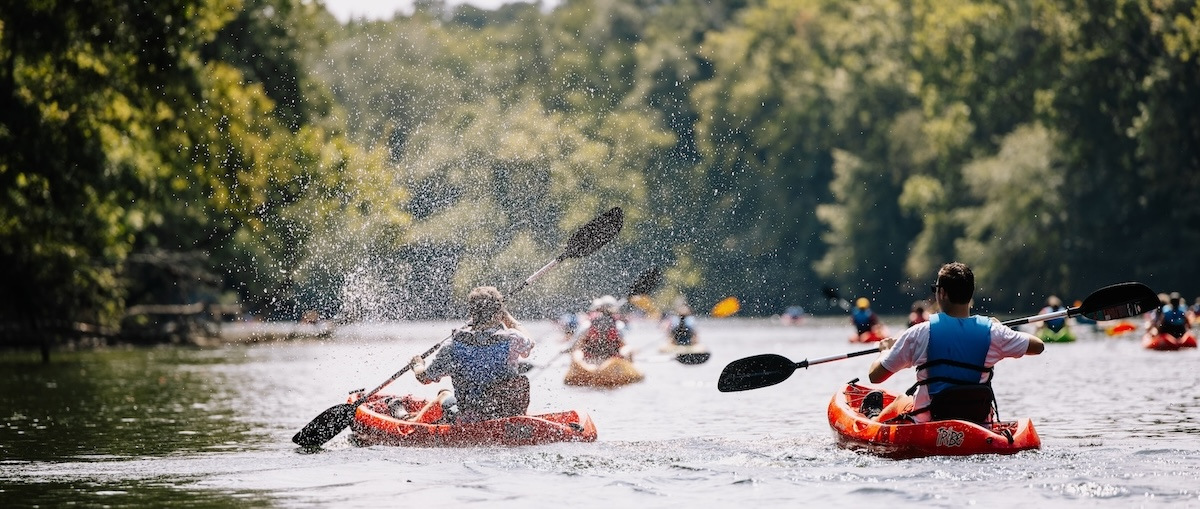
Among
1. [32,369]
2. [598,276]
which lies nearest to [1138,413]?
[32,369]

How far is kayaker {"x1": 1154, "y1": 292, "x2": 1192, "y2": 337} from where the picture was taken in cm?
3173

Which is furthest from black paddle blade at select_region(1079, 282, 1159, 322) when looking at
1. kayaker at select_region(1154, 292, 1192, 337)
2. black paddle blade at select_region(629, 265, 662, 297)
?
kayaker at select_region(1154, 292, 1192, 337)

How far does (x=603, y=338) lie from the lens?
27359 mm

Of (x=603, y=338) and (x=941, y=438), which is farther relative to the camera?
(x=603, y=338)

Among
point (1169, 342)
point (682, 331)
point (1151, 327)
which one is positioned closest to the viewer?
point (1169, 342)

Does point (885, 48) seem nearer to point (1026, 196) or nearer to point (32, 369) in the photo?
point (1026, 196)

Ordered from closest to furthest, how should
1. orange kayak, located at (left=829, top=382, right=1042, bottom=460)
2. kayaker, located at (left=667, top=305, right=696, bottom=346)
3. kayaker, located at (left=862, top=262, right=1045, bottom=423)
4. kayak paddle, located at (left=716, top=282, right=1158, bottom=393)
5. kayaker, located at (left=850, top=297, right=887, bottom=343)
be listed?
kayaker, located at (left=862, top=262, right=1045, bottom=423), orange kayak, located at (left=829, top=382, right=1042, bottom=460), kayak paddle, located at (left=716, top=282, right=1158, bottom=393), kayaker, located at (left=667, top=305, right=696, bottom=346), kayaker, located at (left=850, top=297, right=887, bottom=343)

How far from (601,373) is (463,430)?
1056 centimetres

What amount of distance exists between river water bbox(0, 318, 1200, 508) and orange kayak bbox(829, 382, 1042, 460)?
142 mm

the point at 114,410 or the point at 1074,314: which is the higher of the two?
the point at 1074,314

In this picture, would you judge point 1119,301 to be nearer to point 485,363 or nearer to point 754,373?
point 754,373

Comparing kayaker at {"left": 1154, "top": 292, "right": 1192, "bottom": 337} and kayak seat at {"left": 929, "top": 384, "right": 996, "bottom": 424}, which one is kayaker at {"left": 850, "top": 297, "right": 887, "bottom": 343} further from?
kayak seat at {"left": 929, "top": 384, "right": 996, "bottom": 424}

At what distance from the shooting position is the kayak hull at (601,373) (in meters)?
26.4

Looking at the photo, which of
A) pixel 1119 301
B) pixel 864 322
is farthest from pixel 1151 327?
pixel 1119 301
